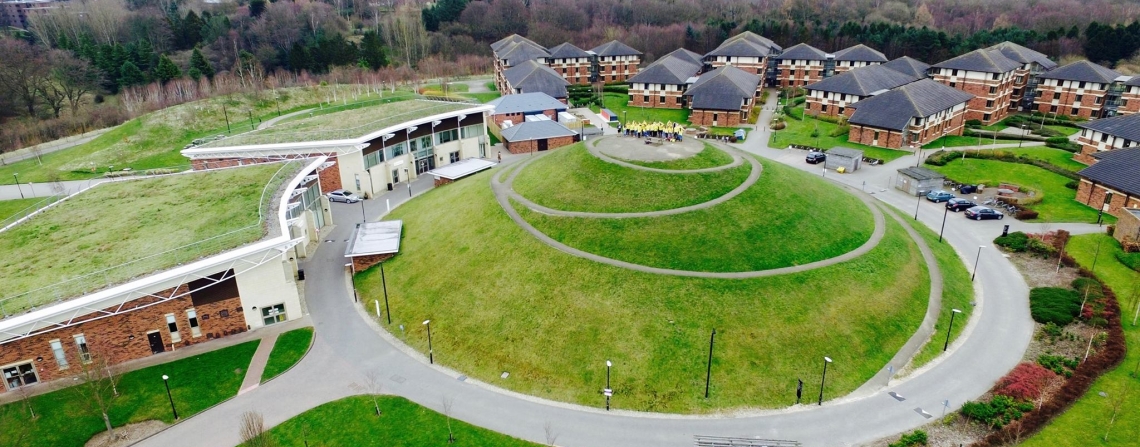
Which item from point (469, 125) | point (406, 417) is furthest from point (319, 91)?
point (406, 417)

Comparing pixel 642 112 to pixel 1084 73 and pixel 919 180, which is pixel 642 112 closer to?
pixel 919 180

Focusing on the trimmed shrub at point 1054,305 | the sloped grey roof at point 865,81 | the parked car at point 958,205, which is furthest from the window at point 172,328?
the sloped grey roof at point 865,81

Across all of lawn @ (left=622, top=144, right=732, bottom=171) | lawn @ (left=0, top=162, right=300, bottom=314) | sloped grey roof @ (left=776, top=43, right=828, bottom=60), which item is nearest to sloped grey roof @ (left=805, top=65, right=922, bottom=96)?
sloped grey roof @ (left=776, top=43, right=828, bottom=60)

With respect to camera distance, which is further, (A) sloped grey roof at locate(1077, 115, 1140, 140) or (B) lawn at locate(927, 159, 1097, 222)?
(A) sloped grey roof at locate(1077, 115, 1140, 140)

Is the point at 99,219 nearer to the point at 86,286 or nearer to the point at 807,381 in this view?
the point at 86,286

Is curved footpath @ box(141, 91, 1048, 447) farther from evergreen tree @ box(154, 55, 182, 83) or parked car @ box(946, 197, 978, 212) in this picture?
evergreen tree @ box(154, 55, 182, 83)

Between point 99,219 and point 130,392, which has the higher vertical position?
point 99,219
